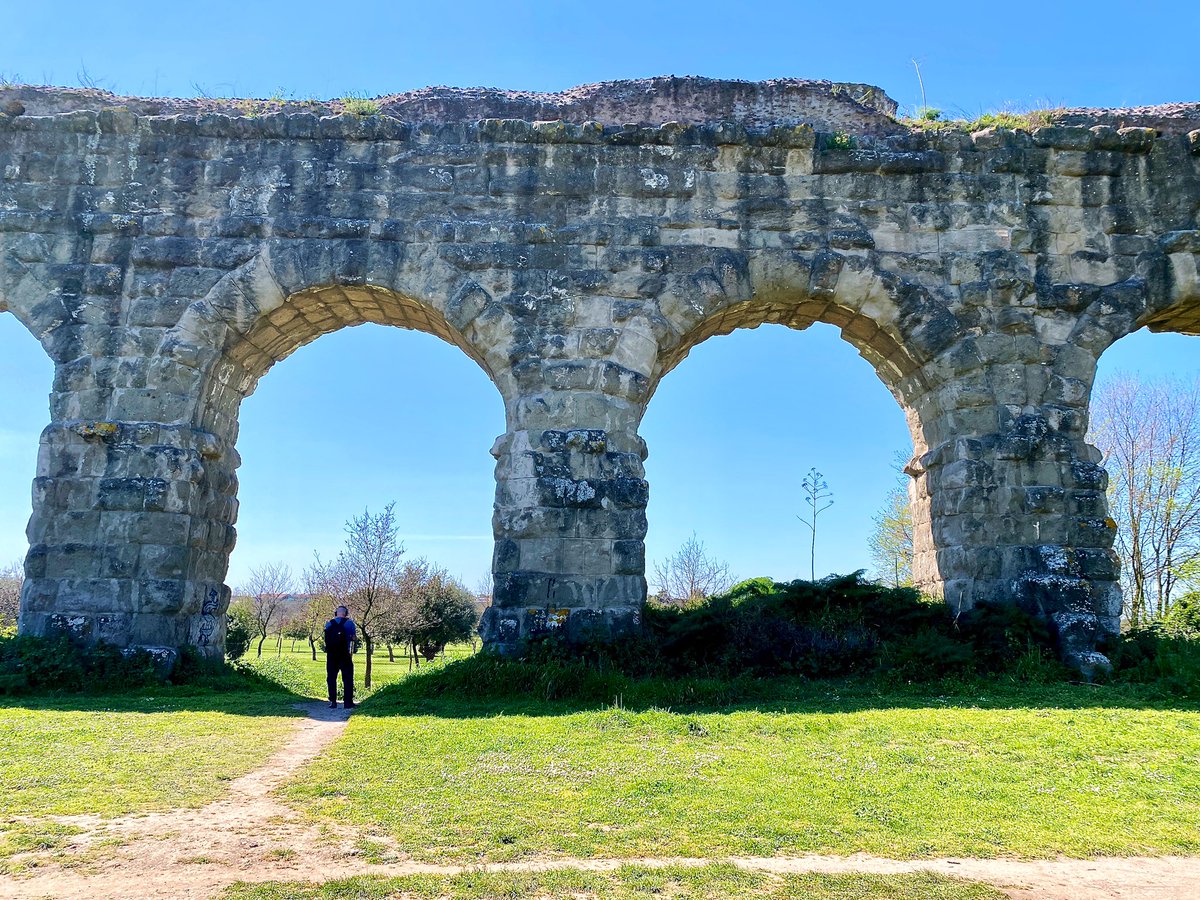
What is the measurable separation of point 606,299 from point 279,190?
13.2ft

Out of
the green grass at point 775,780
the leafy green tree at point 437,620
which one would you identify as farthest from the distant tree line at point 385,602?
the green grass at point 775,780

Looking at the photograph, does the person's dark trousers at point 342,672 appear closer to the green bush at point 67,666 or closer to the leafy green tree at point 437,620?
the green bush at point 67,666

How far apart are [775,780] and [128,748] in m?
4.07

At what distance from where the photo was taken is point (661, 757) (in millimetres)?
5207

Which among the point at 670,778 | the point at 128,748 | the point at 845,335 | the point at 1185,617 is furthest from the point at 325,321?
the point at 1185,617

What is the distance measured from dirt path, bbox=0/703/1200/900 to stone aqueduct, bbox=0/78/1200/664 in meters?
4.90

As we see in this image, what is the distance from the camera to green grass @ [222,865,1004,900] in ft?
10.2

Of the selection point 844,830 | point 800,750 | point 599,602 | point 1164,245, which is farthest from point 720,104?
point 844,830

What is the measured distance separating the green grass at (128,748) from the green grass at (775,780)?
638 mm

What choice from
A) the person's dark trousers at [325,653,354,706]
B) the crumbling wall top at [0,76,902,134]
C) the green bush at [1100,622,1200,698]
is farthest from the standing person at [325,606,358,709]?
the green bush at [1100,622,1200,698]

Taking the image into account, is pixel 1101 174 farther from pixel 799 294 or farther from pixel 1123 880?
pixel 1123 880

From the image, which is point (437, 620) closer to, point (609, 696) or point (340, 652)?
point (340, 652)

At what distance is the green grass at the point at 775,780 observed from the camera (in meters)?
3.76

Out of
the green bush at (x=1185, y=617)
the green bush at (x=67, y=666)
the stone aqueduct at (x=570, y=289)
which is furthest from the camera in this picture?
the stone aqueduct at (x=570, y=289)
